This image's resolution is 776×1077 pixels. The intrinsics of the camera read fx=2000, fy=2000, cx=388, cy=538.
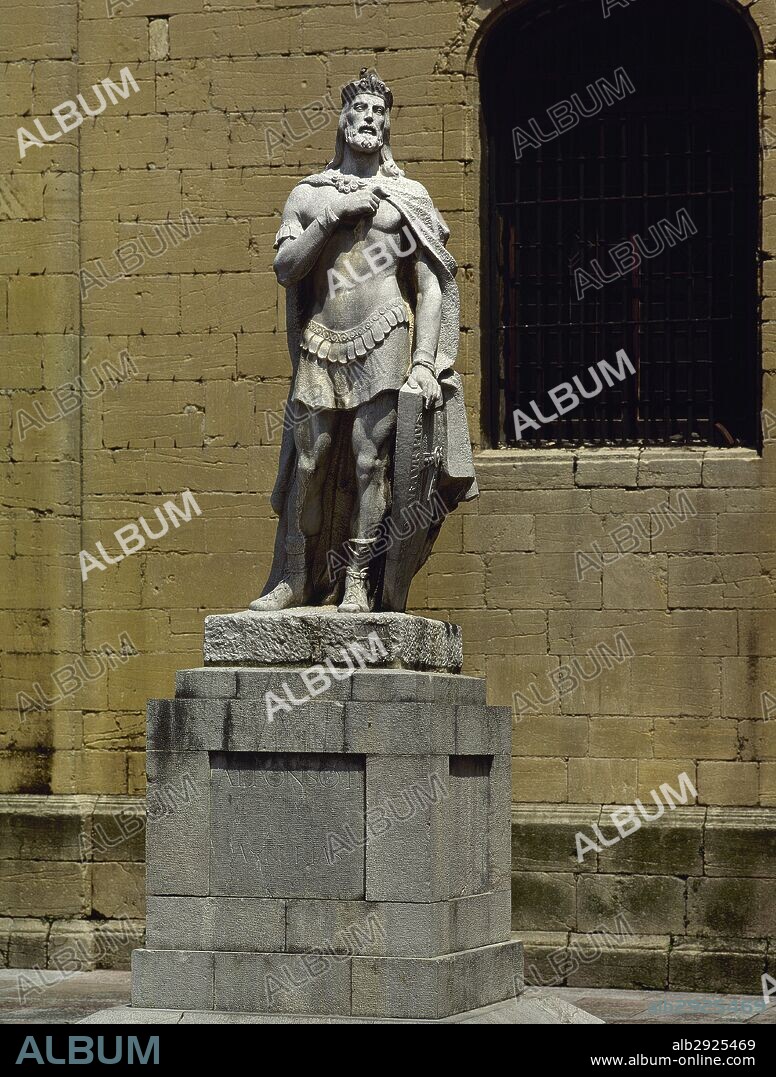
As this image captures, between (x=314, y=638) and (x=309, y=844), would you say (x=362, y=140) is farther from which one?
(x=309, y=844)

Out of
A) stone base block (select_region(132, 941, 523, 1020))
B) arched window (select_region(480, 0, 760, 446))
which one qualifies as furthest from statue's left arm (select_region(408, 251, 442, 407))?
arched window (select_region(480, 0, 760, 446))

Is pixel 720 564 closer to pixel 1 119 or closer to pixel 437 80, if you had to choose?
pixel 437 80

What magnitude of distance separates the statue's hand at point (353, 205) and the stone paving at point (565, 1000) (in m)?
4.99

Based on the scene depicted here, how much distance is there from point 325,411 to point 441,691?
159cm

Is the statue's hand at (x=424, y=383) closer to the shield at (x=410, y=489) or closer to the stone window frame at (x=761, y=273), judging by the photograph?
the shield at (x=410, y=489)

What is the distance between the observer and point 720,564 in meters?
14.3

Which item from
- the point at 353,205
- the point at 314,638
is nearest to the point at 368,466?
the point at 314,638

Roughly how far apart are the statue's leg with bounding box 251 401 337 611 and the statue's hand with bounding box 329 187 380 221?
1015mm

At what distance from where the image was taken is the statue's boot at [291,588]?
1047cm

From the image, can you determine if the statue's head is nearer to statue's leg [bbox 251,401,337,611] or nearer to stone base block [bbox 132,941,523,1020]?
statue's leg [bbox 251,401,337,611]

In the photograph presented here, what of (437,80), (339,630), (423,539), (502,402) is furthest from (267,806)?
(437,80)

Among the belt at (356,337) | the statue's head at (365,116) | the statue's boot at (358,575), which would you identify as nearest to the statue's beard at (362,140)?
the statue's head at (365,116)

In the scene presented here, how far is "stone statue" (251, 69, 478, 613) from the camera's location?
34.1 ft

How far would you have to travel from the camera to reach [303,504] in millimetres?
10539
